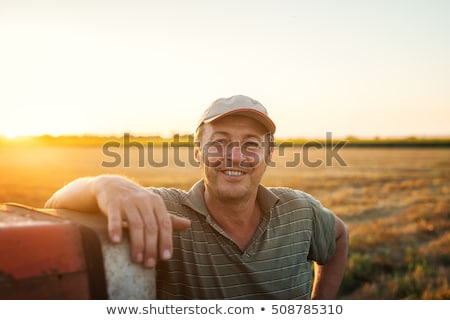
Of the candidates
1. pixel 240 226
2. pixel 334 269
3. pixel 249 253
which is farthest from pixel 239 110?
pixel 334 269

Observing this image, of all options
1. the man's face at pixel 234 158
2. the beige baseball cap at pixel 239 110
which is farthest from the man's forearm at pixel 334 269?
the beige baseball cap at pixel 239 110

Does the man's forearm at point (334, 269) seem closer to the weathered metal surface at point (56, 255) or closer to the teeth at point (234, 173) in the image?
the teeth at point (234, 173)

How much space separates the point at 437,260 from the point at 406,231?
173 cm

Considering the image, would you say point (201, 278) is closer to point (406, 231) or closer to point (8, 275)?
point (8, 275)

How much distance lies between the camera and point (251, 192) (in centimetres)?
243

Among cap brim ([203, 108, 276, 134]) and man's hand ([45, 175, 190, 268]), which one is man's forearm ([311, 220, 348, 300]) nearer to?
cap brim ([203, 108, 276, 134])

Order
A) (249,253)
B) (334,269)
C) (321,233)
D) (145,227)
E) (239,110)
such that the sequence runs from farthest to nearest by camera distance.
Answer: (334,269) → (321,233) → (239,110) → (249,253) → (145,227)

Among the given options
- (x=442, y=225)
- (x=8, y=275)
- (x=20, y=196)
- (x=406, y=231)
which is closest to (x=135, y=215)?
(x=8, y=275)

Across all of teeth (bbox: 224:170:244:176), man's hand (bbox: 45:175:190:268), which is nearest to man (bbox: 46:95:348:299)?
teeth (bbox: 224:170:244:176)

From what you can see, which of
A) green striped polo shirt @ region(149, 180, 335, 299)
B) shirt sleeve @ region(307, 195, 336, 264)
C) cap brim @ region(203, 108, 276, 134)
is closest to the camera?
green striped polo shirt @ region(149, 180, 335, 299)

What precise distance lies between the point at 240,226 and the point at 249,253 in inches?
7.9

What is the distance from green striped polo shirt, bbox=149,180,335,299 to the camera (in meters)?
2.16

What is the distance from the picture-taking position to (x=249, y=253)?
2.23 m

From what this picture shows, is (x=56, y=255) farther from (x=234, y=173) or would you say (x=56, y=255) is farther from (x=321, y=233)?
(x=321, y=233)
